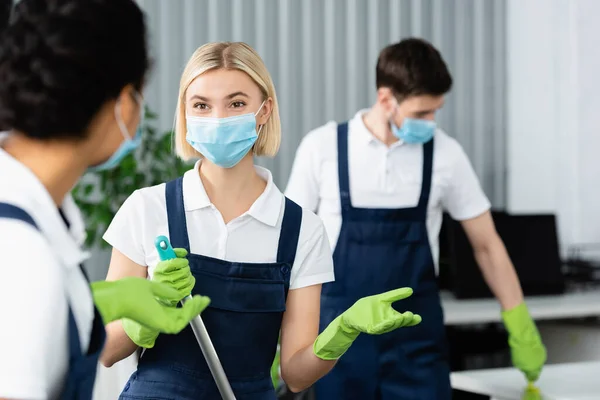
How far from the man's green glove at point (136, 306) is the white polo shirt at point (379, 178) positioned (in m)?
1.25

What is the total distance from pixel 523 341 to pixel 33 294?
1917mm

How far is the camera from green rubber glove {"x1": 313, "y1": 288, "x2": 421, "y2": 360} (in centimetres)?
151

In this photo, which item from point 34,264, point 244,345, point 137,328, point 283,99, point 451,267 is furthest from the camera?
point 283,99

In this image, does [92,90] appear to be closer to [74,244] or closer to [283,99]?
[74,244]

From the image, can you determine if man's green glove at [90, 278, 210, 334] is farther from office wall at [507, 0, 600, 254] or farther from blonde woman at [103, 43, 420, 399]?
office wall at [507, 0, 600, 254]

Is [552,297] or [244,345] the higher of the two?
[244,345]

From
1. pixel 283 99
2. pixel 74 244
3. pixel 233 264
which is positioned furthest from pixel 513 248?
pixel 74 244

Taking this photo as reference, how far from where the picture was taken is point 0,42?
3.04ft

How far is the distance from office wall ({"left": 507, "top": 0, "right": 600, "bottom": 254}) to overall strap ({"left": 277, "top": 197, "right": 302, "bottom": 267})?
257 cm

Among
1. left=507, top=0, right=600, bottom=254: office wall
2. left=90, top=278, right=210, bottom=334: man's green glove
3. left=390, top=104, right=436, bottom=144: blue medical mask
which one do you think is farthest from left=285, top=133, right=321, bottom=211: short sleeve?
left=507, top=0, right=600, bottom=254: office wall

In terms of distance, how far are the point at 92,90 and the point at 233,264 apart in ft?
2.28

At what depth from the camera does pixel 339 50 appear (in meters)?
3.92

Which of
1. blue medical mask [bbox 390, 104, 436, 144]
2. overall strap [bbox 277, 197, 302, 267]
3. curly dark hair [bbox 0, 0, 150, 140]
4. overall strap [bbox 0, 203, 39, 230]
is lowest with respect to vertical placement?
overall strap [bbox 277, 197, 302, 267]

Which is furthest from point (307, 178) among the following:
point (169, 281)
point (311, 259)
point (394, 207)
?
point (169, 281)
